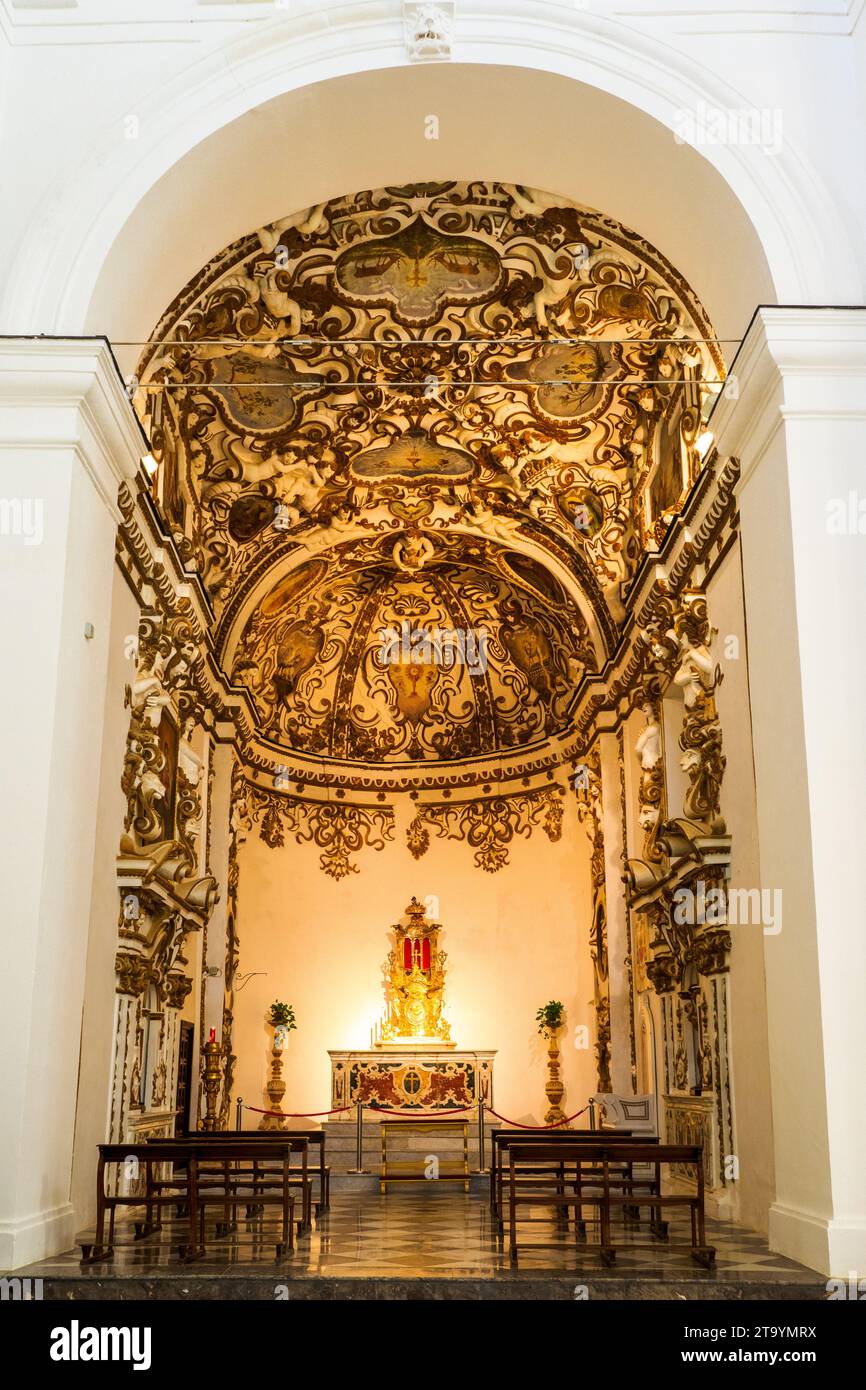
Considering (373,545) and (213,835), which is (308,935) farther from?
(373,545)

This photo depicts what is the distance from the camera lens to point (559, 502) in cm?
1566

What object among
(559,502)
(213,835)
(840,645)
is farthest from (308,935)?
(840,645)

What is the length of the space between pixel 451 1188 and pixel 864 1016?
25.7 feet

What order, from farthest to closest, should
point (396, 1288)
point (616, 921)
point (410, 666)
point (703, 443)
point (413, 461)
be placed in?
point (410, 666) → point (616, 921) → point (413, 461) → point (703, 443) → point (396, 1288)

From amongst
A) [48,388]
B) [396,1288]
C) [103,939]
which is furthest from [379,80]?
[396,1288]

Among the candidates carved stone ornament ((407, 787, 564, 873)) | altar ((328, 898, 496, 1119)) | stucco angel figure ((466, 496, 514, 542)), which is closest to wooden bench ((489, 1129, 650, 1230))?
altar ((328, 898, 496, 1119))

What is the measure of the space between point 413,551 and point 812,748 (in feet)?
37.4

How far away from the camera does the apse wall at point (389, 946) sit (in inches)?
723

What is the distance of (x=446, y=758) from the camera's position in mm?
20281

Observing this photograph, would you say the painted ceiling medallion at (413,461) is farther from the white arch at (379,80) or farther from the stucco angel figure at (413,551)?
the white arch at (379,80)

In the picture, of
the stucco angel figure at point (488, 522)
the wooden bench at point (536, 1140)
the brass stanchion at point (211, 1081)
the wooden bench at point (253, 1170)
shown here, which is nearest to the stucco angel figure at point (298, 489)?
the stucco angel figure at point (488, 522)

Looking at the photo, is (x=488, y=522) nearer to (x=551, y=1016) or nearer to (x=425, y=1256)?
(x=551, y=1016)

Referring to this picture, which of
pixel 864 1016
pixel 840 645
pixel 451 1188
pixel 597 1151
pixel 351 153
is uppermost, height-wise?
pixel 351 153

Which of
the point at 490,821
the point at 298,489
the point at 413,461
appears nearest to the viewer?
the point at 413,461
